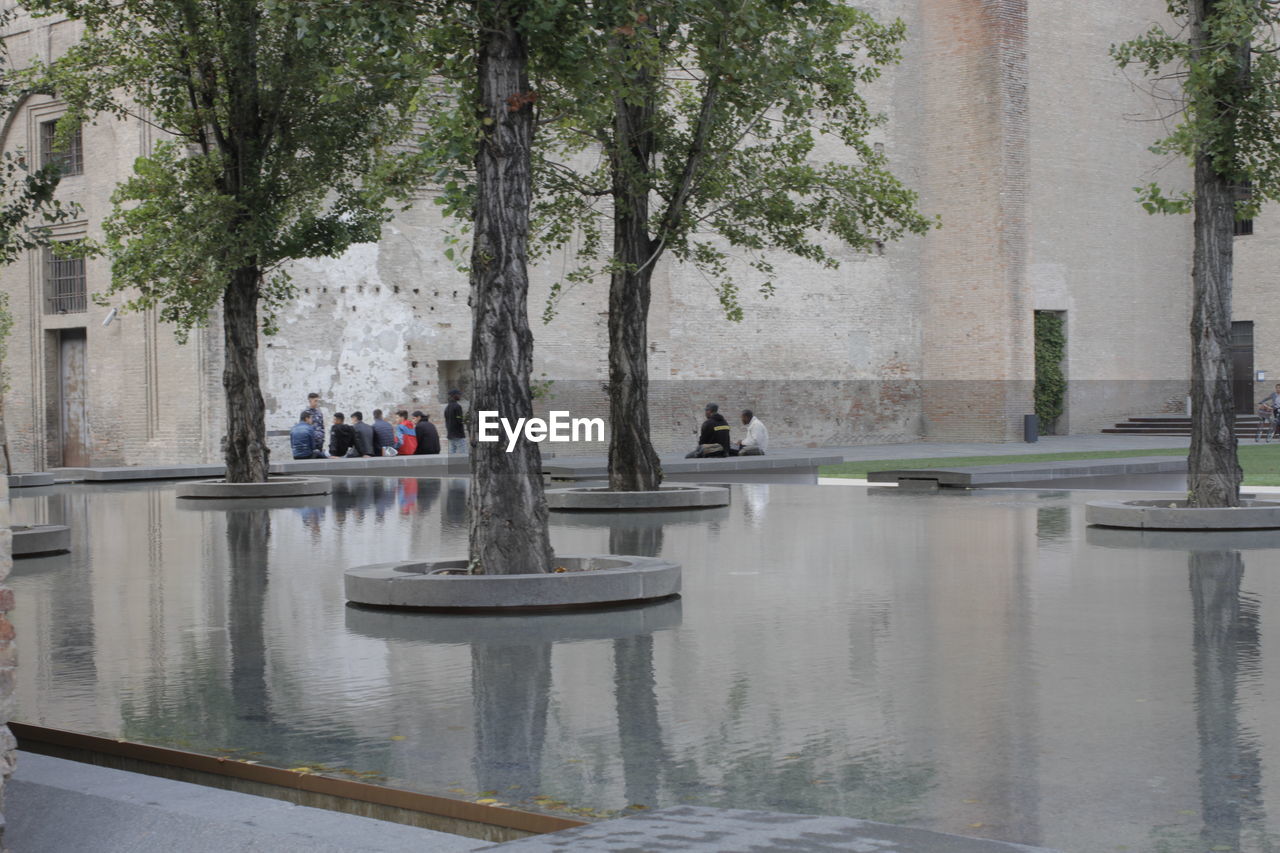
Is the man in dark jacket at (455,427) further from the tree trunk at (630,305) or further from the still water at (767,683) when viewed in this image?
the still water at (767,683)

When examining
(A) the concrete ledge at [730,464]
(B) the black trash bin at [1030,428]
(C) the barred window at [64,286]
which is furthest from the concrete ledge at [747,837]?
(B) the black trash bin at [1030,428]

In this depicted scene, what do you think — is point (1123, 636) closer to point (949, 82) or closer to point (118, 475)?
point (118, 475)

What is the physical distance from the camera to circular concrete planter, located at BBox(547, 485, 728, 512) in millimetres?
15969

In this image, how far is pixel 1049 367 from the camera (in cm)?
4062

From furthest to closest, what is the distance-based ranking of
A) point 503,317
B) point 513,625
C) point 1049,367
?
point 1049,367 → point 503,317 → point 513,625

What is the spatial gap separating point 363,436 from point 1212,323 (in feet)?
61.3

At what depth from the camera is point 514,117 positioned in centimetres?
873

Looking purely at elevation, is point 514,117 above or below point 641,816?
above

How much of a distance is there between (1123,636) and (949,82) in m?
33.1

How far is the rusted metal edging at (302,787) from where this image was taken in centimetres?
419

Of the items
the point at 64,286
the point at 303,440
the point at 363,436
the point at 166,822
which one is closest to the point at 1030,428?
the point at 363,436

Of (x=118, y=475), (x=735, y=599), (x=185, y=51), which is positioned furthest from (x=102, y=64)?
(x=735, y=599)

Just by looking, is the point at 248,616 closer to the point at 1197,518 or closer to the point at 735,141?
the point at 1197,518

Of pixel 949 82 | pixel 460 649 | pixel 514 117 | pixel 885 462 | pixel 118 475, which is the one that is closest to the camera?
pixel 460 649
